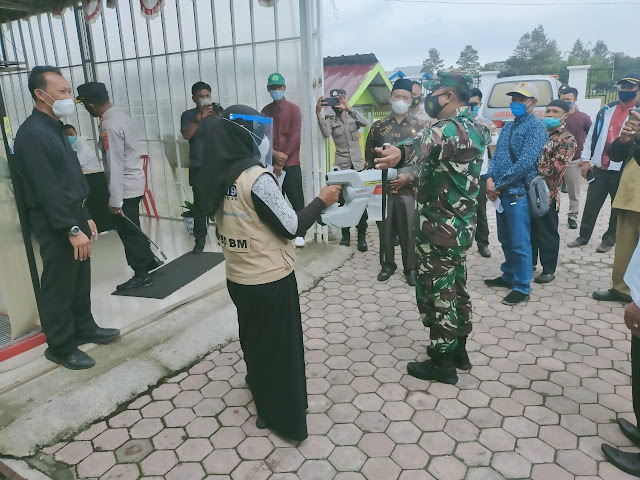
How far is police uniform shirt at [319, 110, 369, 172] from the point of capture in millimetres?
5395

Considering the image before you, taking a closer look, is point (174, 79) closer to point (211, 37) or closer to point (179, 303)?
point (211, 37)

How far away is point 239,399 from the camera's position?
9.40 feet

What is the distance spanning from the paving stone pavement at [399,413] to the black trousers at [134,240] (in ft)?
4.85

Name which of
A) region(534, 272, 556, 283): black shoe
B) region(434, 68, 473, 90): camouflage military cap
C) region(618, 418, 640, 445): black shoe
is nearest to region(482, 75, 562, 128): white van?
region(534, 272, 556, 283): black shoe

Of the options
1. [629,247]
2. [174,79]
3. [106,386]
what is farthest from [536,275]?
[174,79]

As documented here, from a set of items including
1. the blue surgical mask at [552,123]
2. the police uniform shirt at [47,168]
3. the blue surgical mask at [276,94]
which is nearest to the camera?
the police uniform shirt at [47,168]

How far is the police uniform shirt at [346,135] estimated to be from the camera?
17.7ft

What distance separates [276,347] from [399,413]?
35.2 inches

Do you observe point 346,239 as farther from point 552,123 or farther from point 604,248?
point 604,248

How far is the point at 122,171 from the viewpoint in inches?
161

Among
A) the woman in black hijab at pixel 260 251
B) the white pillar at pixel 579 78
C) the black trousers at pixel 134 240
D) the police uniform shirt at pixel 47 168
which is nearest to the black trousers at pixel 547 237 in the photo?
the woman in black hijab at pixel 260 251

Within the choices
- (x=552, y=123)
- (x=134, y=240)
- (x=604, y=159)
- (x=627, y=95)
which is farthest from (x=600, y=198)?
(x=134, y=240)

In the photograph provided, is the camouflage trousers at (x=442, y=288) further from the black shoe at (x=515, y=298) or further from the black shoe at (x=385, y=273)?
the black shoe at (x=385, y=273)

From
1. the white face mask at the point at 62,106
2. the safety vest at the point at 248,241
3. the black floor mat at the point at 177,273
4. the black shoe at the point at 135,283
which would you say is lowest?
the black floor mat at the point at 177,273
